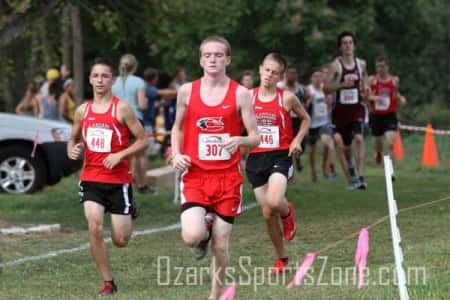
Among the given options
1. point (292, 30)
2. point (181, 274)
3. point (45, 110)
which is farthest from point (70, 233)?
point (292, 30)

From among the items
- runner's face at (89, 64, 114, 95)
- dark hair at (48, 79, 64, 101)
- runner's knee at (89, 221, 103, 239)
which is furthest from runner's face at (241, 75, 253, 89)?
runner's knee at (89, 221, 103, 239)

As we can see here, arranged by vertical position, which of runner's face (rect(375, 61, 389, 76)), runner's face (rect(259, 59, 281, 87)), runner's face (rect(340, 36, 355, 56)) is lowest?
runner's face (rect(259, 59, 281, 87))

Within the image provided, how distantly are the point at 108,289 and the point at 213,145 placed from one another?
1562mm

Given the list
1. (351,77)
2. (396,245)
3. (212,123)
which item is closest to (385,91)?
(351,77)

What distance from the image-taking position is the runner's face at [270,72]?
11.5m

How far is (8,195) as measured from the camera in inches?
720

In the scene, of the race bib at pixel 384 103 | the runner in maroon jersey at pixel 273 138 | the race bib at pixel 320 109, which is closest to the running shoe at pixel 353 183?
the race bib at pixel 384 103

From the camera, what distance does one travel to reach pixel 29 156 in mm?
18469

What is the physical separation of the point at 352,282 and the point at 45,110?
14038 millimetres

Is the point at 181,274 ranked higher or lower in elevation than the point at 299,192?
lower

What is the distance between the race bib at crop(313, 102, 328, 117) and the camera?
70.3 ft

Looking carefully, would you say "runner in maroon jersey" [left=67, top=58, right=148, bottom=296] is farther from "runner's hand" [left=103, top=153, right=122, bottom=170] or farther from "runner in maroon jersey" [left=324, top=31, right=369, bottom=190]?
"runner in maroon jersey" [left=324, top=31, right=369, bottom=190]

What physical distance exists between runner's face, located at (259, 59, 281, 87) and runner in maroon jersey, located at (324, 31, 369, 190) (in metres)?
6.06

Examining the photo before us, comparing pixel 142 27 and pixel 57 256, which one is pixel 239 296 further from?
pixel 142 27
